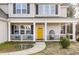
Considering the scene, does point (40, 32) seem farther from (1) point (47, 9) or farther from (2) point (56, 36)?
(1) point (47, 9)

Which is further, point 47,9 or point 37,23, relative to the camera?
point 47,9

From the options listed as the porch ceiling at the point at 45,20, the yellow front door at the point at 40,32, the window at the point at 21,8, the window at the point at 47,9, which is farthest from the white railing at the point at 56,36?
the window at the point at 21,8

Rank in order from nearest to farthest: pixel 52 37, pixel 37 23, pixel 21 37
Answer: pixel 21 37, pixel 52 37, pixel 37 23

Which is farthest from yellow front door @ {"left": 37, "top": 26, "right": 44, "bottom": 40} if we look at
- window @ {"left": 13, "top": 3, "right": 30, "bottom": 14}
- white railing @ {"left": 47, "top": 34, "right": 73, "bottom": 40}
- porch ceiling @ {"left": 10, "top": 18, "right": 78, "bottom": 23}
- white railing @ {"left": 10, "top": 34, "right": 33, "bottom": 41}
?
window @ {"left": 13, "top": 3, "right": 30, "bottom": 14}

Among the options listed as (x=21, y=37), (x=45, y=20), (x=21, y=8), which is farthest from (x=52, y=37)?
(x=21, y=8)

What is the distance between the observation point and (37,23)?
19.4m

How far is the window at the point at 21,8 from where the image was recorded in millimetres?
19719

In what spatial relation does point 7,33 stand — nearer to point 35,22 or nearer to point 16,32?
point 16,32

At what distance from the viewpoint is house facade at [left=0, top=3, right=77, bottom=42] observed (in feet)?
61.0

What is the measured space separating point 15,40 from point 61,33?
3.45m

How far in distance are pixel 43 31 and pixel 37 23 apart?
77cm

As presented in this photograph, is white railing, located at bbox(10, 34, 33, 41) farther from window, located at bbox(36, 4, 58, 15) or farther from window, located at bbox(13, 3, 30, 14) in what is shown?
window, located at bbox(36, 4, 58, 15)

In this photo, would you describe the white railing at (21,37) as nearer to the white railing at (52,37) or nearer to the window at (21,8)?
the white railing at (52,37)

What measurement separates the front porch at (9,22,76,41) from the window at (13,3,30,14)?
1053 mm
